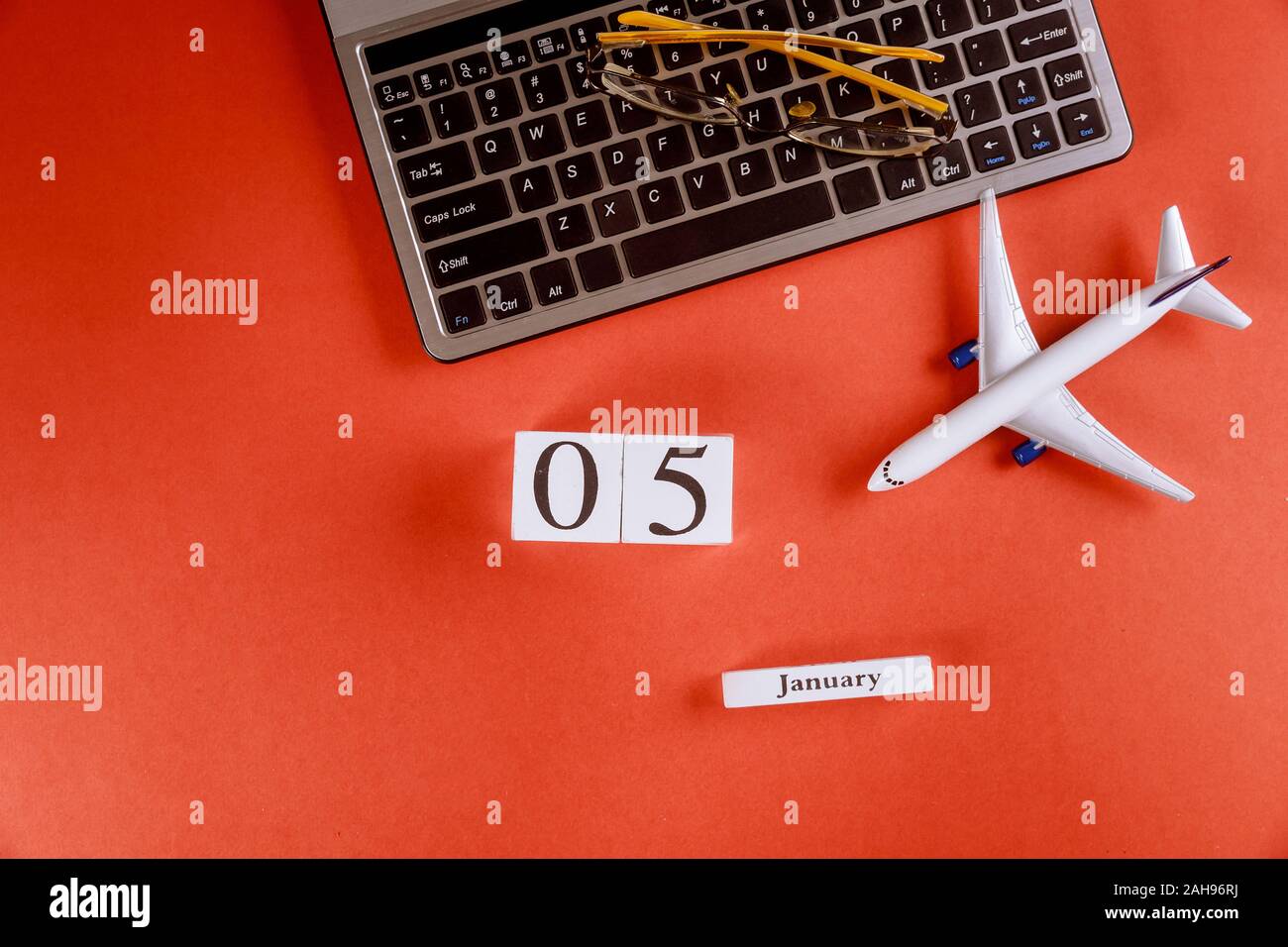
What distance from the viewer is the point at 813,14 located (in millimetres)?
626

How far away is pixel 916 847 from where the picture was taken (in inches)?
27.5

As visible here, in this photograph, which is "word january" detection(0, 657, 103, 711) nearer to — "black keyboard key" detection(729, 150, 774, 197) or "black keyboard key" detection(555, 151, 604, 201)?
"black keyboard key" detection(555, 151, 604, 201)

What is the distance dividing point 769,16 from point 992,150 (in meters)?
0.19

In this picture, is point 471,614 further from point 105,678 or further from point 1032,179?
point 1032,179

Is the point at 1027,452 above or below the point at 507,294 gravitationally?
below

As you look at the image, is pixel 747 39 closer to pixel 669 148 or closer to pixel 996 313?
pixel 669 148

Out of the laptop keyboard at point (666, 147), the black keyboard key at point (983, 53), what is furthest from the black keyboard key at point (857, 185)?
the black keyboard key at point (983, 53)

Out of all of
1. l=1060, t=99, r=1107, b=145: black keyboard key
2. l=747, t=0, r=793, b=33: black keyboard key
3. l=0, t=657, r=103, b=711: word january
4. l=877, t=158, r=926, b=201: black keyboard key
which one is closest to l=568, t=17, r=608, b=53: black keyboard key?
l=747, t=0, r=793, b=33: black keyboard key

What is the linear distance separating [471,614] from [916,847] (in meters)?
0.41

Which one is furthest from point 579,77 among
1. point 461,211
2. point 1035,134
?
point 1035,134

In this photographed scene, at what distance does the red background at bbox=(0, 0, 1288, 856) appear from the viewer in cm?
69

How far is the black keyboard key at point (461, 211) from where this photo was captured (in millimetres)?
633
